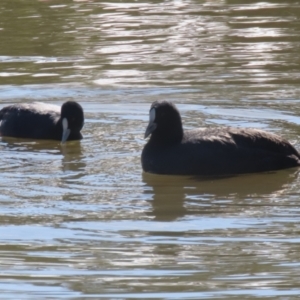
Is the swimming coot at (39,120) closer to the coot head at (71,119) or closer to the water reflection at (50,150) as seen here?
the coot head at (71,119)

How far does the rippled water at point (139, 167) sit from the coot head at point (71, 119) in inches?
7.6

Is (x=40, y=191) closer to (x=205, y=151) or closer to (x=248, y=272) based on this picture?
(x=205, y=151)

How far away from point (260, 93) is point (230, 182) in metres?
4.14

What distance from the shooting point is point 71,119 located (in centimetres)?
1266

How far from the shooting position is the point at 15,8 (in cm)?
2236

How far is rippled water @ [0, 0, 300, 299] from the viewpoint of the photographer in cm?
745

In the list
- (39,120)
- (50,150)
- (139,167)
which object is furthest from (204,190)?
(39,120)

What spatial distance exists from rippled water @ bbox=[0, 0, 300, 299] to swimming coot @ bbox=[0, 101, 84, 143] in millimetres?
215

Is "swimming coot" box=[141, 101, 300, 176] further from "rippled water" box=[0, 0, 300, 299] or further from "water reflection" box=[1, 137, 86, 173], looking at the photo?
"water reflection" box=[1, 137, 86, 173]

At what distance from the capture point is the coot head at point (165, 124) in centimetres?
1099

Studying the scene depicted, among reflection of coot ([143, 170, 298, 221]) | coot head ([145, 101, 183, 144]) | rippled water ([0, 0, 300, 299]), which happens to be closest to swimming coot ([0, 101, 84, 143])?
rippled water ([0, 0, 300, 299])

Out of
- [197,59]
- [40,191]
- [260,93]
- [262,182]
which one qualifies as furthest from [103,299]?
[197,59]

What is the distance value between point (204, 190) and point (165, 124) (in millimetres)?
1136

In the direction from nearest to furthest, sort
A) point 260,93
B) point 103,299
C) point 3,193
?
point 103,299 < point 3,193 < point 260,93
